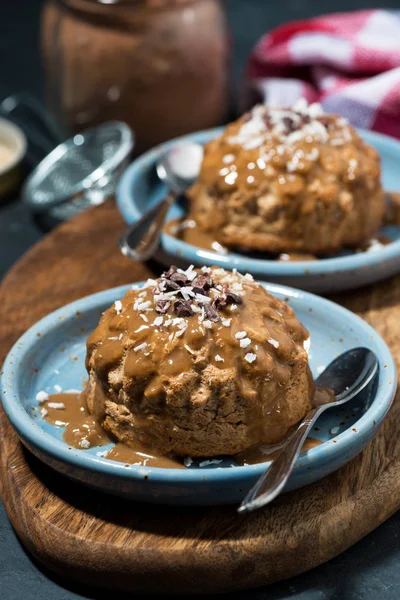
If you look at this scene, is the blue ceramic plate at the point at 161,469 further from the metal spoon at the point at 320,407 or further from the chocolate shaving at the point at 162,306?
the chocolate shaving at the point at 162,306

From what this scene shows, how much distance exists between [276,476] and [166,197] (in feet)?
5.51

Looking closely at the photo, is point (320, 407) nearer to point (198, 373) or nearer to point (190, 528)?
point (198, 373)

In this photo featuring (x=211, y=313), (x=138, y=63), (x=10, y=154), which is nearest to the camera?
(x=211, y=313)

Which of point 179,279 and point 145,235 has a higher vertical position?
point 179,279

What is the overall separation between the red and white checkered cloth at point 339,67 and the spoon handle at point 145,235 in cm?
115

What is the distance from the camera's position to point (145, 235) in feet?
10.8

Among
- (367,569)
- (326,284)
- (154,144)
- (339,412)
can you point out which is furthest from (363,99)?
(367,569)

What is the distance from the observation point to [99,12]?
3947mm

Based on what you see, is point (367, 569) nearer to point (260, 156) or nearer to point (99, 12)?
point (260, 156)

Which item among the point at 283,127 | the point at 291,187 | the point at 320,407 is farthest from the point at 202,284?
the point at 283,127

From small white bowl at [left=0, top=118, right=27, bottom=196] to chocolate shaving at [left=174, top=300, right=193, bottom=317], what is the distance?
198 cm

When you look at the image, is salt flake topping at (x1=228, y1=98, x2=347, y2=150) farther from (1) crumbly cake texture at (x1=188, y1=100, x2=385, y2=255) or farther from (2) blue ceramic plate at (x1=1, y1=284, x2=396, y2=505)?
(2) blue ceramic plate at (x1=1, y1=284, x2=396, y2=505)

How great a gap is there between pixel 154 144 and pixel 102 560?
251 cm

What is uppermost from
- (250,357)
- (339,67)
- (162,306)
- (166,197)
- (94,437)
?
(162,306)
